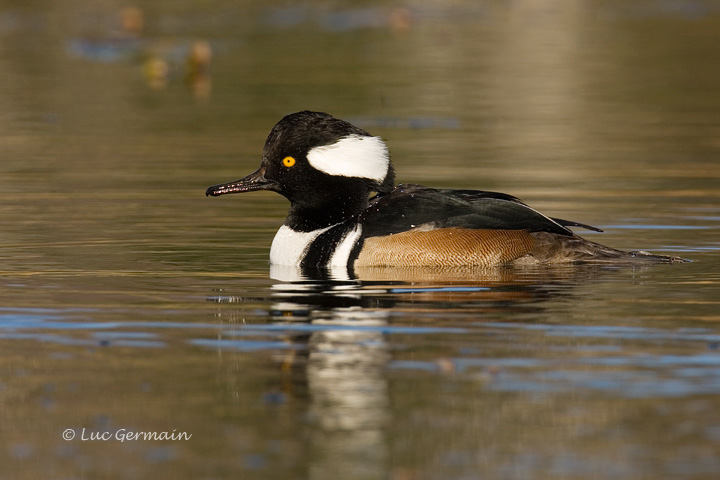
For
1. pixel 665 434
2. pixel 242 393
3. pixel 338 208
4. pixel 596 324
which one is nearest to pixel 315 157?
pixel 338 208

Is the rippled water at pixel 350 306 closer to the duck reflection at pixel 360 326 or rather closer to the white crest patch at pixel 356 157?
the duck reflection at pixel 360 326

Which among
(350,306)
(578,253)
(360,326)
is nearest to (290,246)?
(350,306)

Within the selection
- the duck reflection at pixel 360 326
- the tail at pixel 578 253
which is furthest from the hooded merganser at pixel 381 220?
the duck reflection at pixel 360 326

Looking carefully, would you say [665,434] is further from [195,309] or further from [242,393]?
[195,309]

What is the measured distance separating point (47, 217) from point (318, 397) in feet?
20.2

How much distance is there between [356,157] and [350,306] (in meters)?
1.84

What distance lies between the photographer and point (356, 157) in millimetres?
9367

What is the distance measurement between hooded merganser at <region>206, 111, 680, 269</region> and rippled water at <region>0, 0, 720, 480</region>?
170 mm

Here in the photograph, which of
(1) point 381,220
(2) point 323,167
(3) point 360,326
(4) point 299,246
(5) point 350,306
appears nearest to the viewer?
(3) point 360,326

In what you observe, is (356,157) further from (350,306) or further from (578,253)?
(350,306)

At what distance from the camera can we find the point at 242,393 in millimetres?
5945

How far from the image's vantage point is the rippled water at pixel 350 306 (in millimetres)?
5254

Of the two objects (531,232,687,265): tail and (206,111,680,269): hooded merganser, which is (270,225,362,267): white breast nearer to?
(206,111,680,269): hooded merganser

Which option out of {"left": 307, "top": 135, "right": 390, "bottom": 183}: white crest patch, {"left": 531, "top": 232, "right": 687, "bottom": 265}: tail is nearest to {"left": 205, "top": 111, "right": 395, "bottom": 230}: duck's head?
{"left": 307, "top": 135, "right": 390, "bottom": 183}: white crest patch
